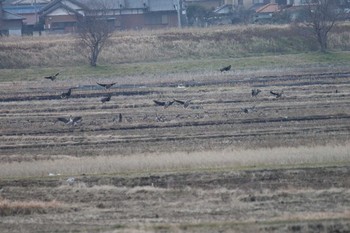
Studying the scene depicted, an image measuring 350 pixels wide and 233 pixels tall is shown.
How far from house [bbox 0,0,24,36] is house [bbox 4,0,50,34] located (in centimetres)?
61

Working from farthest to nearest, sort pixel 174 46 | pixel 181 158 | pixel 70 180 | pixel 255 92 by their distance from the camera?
pixel 174 46 < pixel 255 92 < pixel 181 158 < pixel 70 180

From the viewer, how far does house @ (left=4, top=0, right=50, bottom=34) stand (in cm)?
7094

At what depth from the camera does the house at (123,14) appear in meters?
69.5

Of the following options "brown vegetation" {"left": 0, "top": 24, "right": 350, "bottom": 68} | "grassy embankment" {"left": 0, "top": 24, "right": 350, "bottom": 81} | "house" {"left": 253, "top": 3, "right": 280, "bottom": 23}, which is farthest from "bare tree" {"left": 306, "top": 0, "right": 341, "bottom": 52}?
"house" {"left": 253, "top": 3, "right": 280, "bottom": 23}

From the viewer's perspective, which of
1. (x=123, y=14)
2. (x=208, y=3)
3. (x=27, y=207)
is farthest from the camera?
(x=208, y=3)

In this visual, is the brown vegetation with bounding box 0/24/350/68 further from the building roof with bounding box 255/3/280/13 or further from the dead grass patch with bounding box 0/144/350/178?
the dead grass patch with bounding box 0/144/350/178

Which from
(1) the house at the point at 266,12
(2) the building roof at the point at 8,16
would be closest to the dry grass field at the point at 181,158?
(2) the building roof at the point at 8,16

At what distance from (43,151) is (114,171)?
457 centimetres

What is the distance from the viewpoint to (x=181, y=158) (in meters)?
21.9

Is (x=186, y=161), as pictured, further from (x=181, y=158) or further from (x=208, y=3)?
(x=208, y=3)

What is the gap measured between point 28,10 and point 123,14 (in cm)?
1344

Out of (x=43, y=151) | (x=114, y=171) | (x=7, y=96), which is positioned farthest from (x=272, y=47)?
(x=114, y=171)

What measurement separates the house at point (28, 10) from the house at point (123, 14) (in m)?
1.44

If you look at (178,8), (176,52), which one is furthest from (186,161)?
(178,8)
